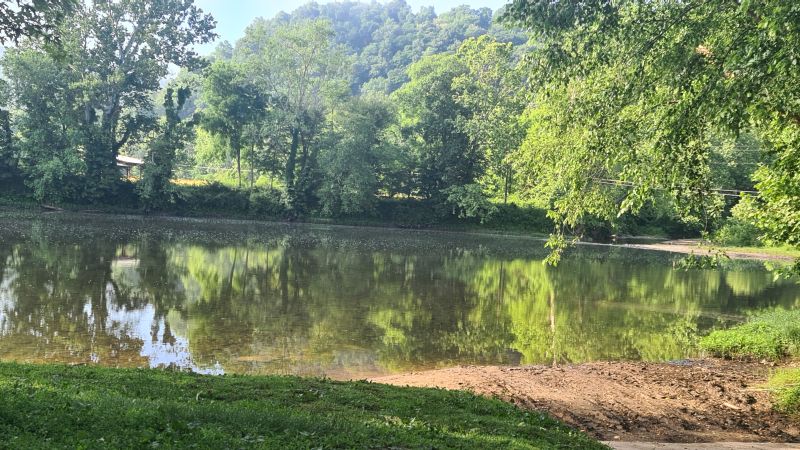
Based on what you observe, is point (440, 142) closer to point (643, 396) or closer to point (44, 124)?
point (44, 124)

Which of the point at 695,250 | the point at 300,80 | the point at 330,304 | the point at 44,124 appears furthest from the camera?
the point at 300,80

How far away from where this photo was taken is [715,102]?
29.5ft

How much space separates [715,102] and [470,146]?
169 ft

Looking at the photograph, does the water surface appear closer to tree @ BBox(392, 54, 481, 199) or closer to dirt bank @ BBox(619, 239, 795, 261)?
dirt bank @ BBox(619, 239, 795, 261)

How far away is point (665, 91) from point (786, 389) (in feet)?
18.4

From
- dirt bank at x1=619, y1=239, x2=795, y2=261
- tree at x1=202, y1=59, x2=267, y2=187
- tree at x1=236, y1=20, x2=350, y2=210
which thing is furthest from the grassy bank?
tree at x1=202, y1=59, x2=267, y2=187

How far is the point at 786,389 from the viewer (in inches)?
425

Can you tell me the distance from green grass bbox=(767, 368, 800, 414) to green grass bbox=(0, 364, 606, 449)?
4.62 m

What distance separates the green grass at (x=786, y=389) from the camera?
10.4 m

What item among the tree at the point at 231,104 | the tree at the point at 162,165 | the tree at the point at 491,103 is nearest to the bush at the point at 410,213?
the tree at the point at 491,103

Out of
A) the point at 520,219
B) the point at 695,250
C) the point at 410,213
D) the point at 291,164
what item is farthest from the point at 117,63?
the point at 695,250

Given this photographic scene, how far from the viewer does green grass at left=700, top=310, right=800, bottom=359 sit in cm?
1438

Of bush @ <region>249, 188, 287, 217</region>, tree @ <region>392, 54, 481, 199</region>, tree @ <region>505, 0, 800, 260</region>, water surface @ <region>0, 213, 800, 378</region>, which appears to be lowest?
water surface @ <region>0, 213, 800, 378</region>

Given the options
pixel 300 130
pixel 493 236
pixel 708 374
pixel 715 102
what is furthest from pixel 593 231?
pixel 715 102
